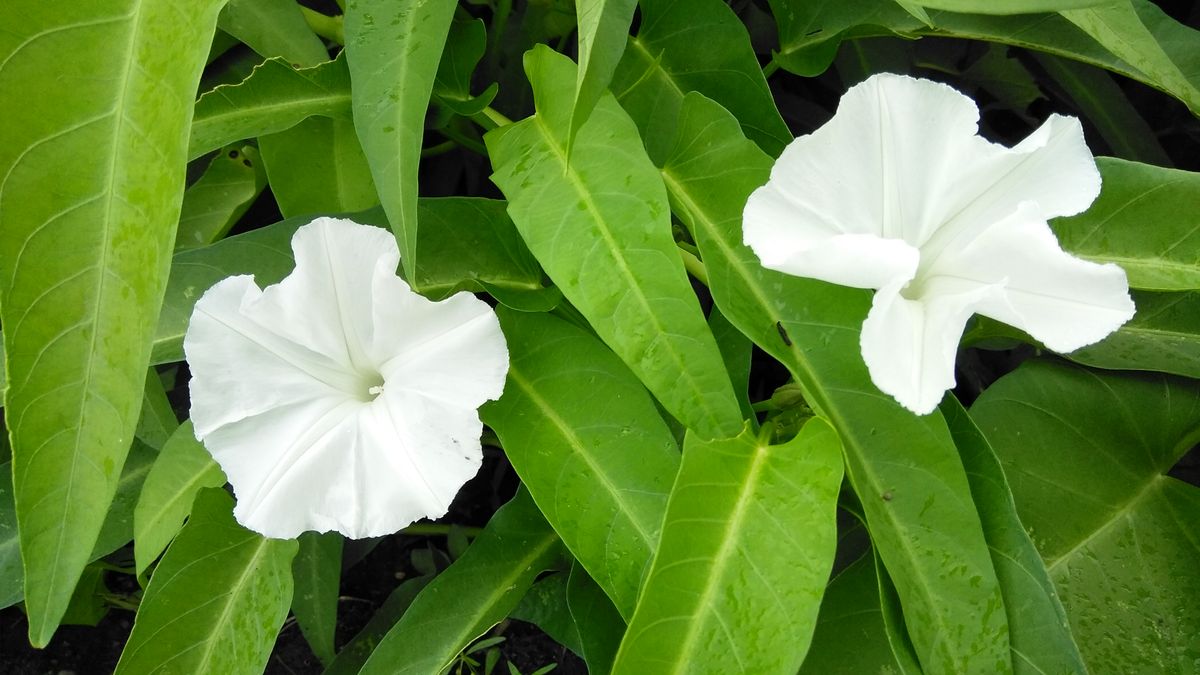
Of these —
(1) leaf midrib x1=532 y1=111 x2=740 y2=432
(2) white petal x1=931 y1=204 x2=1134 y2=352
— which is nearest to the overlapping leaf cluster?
(1) leaf midrib x1=532 y1=111 x2=740 y2=432

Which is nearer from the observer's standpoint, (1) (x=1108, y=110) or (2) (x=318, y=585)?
(2) (x=318, y=585)

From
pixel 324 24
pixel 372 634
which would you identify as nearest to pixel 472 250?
pixel 324 24

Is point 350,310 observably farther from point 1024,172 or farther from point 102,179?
point 1024,172

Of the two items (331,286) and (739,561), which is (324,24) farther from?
(739,561)

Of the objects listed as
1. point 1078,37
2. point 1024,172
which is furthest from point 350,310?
point 1078,37

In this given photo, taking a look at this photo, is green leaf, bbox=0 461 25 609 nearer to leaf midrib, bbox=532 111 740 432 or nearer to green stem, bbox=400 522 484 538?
green stem, bbox=400 522 484 538

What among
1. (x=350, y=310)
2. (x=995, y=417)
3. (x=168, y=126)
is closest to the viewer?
(x=168, y=126)
